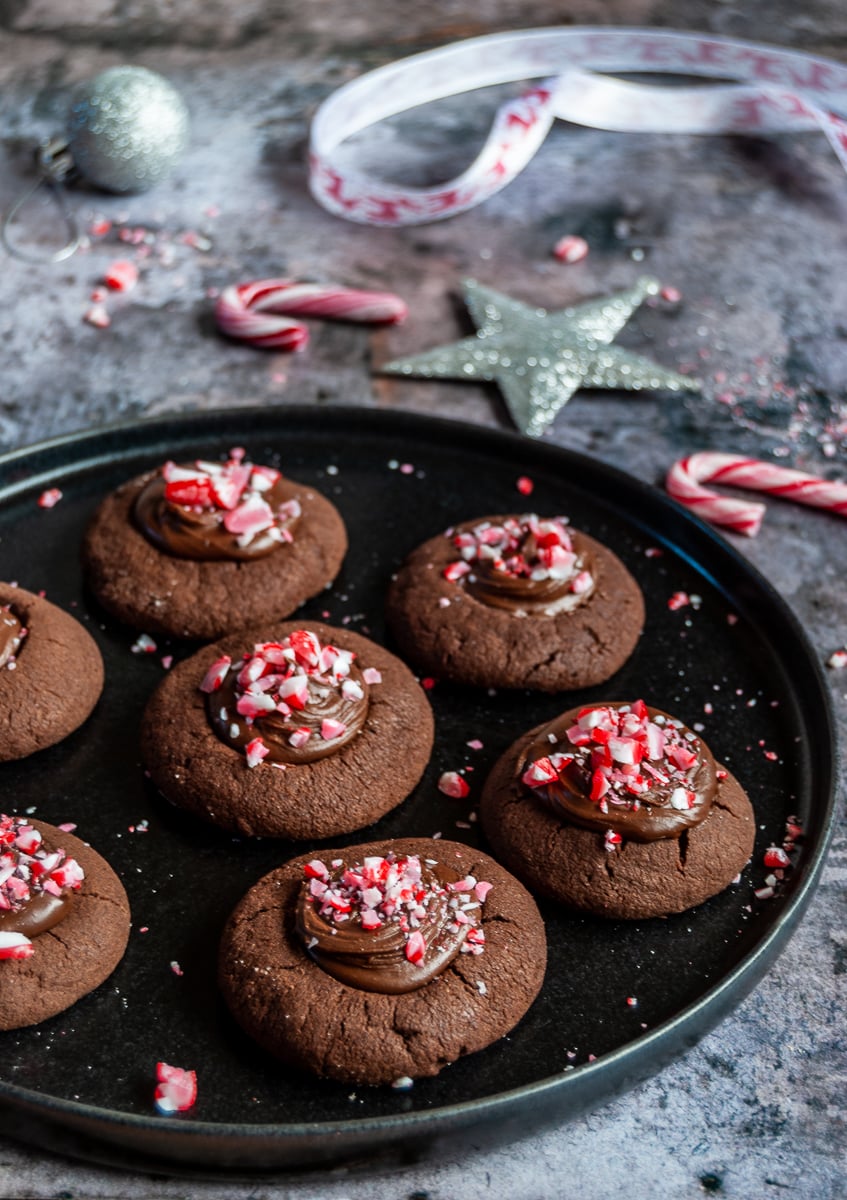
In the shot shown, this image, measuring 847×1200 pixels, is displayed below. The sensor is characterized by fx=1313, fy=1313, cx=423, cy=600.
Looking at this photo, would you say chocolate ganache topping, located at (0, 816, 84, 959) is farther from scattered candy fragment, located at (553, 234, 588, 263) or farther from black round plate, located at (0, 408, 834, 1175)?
scattered candy fragment, located at (553, 234, 588, 263)

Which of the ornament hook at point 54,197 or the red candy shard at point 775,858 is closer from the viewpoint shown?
the red candy shard at point 775,858

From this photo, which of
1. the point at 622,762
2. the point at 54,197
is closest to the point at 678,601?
the point at 622,762

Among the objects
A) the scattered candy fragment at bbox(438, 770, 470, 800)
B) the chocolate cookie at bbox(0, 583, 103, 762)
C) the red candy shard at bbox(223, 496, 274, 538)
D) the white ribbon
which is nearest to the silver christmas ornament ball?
the white ribbon

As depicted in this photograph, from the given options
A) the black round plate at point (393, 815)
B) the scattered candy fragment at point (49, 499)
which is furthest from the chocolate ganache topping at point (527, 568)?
the scattered candy fragment at point (49, 499)

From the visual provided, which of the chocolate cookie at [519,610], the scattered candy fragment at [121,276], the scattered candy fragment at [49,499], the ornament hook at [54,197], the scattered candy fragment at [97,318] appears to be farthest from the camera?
the ornament hook at [54,197]

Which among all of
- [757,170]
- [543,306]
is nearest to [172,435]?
[543,306]

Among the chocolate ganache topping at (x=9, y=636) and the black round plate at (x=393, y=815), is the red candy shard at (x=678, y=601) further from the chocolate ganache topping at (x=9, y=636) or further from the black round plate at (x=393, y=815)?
the chocolate ganache topping at (x=9, y=636)
